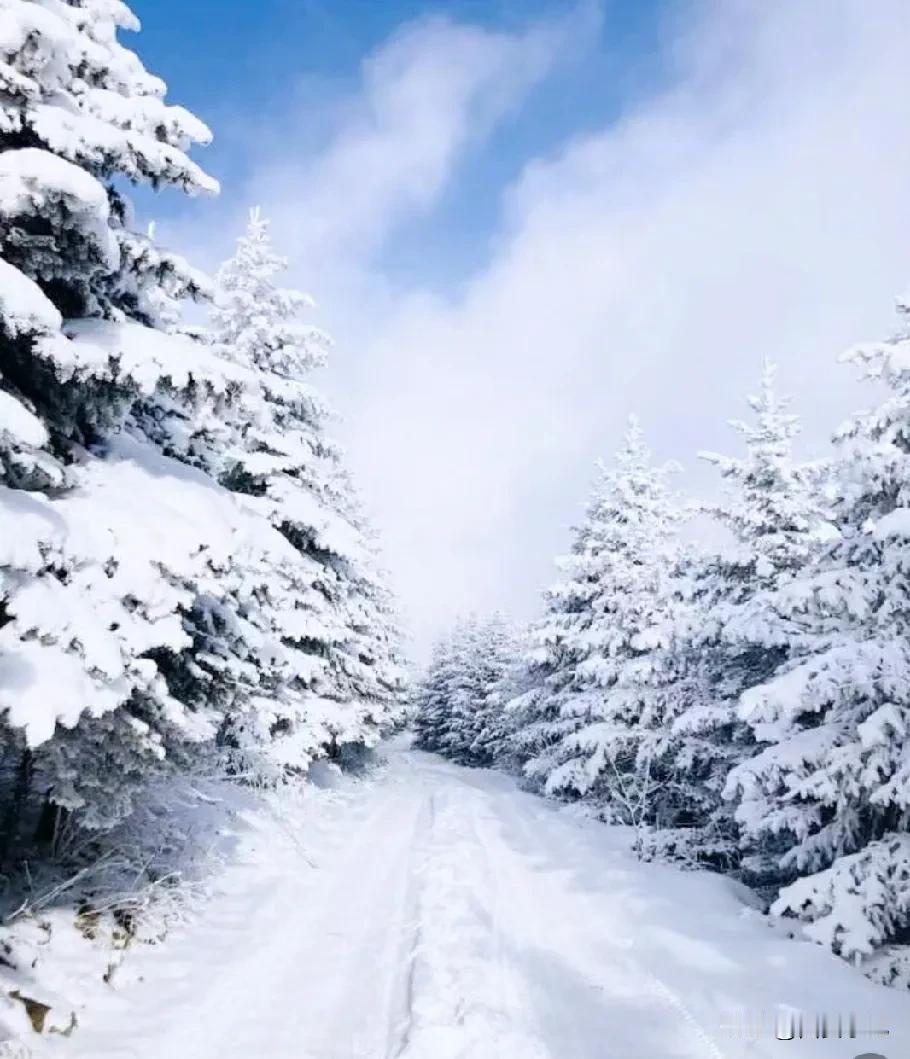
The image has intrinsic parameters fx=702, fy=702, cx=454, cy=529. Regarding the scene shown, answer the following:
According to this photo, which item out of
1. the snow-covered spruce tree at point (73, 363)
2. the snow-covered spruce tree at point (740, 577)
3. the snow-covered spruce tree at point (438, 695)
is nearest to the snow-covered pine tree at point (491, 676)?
the snow-covered spruce tree at point (438, 695)

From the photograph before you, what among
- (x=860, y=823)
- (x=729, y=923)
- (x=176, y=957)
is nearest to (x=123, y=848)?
(x=176, y=957)

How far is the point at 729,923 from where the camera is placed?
10188 millimetres

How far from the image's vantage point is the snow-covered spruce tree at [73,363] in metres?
5.38

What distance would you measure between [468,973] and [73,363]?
7.17 m

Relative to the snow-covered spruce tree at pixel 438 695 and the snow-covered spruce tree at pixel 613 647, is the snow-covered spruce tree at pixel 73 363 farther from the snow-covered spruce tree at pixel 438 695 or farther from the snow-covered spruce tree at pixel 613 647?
the snow-covered spruce tree at pixel 438 695

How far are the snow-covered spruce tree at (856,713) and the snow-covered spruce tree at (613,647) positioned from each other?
7307 mm

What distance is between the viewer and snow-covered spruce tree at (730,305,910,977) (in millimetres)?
8453

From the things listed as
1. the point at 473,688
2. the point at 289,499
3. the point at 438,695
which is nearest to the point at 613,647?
the point at 289,499

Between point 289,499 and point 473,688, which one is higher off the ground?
point 289,499

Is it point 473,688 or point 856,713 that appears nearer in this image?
point 856,713

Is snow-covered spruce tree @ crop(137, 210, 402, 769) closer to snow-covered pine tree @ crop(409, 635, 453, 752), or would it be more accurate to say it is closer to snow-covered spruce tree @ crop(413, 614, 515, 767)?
snow-covered spruce tree @ crop(413, 614, 515, 767)

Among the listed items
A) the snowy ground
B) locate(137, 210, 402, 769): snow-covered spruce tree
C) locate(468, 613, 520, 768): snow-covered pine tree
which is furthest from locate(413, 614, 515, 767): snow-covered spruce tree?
the snowy ground

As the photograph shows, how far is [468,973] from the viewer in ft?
24.5

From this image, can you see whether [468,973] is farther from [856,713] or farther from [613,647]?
[613,647]
